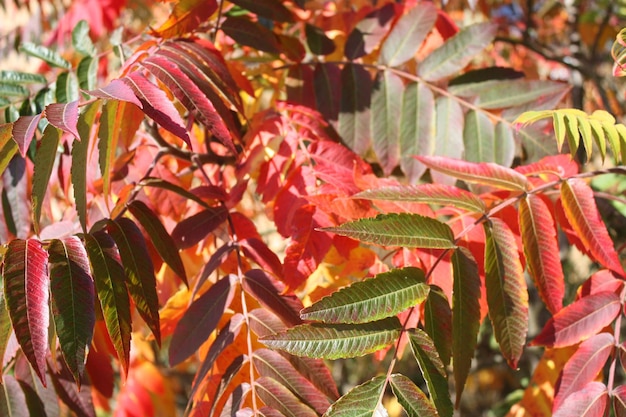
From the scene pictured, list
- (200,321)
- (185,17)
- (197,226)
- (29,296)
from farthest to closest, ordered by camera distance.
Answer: (185,17), (197,226), (200,321), (29,296)

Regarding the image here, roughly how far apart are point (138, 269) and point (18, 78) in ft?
3.30

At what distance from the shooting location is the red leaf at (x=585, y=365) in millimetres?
1268

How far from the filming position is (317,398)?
1.23m


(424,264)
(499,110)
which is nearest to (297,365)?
(424,264)

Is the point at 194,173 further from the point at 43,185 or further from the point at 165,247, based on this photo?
the point at 43,185

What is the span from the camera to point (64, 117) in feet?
3.74

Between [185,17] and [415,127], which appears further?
[415,127]

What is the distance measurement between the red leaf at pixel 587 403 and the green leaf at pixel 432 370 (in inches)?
8.4

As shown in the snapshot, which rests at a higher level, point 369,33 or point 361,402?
point 369,33

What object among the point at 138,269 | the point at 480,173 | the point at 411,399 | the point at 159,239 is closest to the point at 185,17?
the point at 159,239

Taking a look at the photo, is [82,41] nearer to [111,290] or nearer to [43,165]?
[43,165]

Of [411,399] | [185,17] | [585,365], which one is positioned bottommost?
[585,365]

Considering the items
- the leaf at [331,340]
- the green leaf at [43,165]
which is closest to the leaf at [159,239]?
the green leaf at [43,165]

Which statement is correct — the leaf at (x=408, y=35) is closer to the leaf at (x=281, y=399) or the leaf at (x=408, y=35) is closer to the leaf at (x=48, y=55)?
the leaf at (x=48, y=55)
